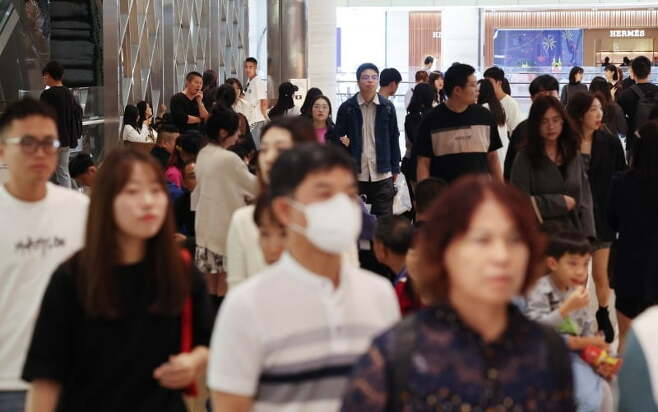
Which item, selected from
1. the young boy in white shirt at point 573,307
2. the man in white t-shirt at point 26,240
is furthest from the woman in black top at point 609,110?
the man in white t-shirt at point 26,240

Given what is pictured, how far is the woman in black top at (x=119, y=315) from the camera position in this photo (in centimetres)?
299

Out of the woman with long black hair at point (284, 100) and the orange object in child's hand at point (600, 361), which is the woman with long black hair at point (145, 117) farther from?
the orange object in child's hand at point (600, 361)

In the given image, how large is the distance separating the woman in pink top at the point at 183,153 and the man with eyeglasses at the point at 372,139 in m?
2.11

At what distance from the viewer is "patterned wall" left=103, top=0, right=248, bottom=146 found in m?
13.2

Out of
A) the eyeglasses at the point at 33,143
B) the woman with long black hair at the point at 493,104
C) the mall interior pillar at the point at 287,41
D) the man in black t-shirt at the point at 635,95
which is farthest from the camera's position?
the mall interior pillar at the point at 287,41

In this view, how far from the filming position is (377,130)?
9.71m

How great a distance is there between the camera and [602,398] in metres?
4.72

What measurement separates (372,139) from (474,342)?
746cm

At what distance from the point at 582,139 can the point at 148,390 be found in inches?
185

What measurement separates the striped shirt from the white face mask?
0.08 meters

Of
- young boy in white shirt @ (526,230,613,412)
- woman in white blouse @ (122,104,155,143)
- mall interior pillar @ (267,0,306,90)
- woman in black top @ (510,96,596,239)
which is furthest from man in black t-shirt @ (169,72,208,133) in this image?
young boy in white shirt @ (526,230,613,412)

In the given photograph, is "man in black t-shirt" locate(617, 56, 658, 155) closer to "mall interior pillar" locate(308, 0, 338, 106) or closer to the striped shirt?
"mall interior pillar" locate(308, 0, 338, 106)

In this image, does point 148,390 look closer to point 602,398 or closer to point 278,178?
point 278,178

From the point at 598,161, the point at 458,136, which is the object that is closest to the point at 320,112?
the point at 458,136
